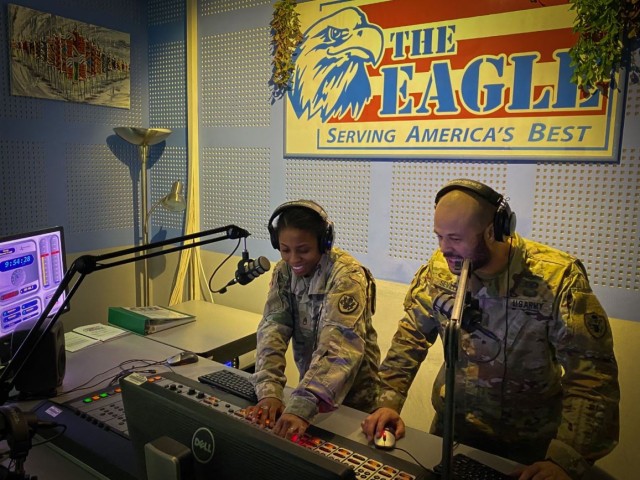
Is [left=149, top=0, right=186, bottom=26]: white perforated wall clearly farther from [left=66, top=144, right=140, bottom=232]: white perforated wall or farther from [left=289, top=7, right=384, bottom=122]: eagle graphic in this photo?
[left=289, top=7, right=384, bottom=122]: eagle graphic

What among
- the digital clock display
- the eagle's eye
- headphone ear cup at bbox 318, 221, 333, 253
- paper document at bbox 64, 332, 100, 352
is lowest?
paper document at bbox 64, 332, 100, 352

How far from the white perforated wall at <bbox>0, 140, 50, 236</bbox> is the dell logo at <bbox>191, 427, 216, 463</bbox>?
2625mm

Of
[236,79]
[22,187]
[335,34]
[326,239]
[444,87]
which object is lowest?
[326,239]

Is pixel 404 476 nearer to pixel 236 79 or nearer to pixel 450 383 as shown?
→ pixel 450 383

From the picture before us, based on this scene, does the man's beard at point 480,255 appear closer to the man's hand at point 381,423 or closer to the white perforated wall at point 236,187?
the man's hand at point 381,423

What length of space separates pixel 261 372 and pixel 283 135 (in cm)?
168

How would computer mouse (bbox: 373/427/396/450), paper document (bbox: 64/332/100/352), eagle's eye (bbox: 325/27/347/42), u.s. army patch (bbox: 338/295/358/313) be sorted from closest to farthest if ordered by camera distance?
computer mouse (bbox: 373/427/396/450) → u.s. army patch (bbox: 338/295/358/313) → paper document (bbox: 64/332/100/352) → eagle's eye (bbox: 325/27/347/42)

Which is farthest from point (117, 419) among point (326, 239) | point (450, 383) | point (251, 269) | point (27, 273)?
point (450, 383)

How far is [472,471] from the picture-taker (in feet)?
4.18

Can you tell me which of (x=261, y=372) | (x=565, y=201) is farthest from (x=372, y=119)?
(x=261, y=372)

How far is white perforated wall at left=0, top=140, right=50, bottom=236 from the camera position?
2.94m

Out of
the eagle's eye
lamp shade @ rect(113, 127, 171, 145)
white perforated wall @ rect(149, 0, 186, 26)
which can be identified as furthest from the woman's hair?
white perforated wall @ rect(149, 0, 186, 26)

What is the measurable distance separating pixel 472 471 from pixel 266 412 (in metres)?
0.60

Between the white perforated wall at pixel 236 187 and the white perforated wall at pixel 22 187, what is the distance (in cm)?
97
